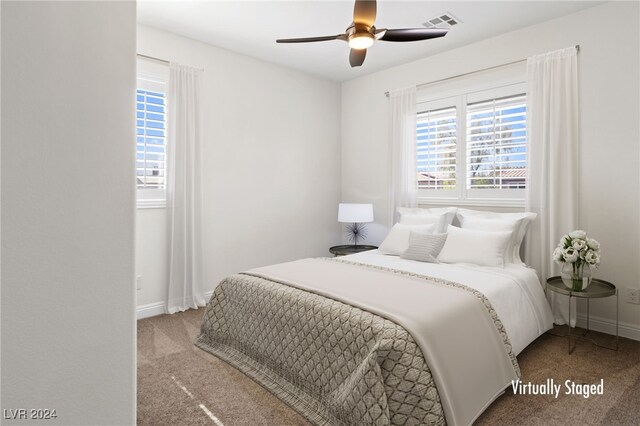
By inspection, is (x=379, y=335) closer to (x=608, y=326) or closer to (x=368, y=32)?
(x=368, y=32)

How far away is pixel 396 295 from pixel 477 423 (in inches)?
30.4

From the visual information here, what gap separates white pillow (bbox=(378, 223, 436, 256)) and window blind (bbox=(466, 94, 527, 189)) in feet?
2.56

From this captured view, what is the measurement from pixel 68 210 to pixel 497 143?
385 cm

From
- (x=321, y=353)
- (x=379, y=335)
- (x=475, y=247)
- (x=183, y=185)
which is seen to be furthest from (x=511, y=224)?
(x=183, y=185)

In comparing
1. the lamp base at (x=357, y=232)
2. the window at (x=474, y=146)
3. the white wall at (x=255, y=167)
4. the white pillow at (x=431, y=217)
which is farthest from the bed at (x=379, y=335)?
the lamp base at (x=357, y=232)

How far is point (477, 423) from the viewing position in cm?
187

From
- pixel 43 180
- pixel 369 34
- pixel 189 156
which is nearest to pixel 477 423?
pixel 43 180

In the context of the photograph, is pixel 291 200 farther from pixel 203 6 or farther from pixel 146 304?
pixel 203 6

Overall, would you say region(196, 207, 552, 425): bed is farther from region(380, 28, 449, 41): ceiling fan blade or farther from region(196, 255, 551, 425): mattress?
region(380, 28, 449, 41): ceiling fan blade

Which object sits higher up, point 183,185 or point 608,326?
point 183,185

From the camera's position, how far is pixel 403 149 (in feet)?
14.1

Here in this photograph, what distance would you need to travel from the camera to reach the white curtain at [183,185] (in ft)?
11.6

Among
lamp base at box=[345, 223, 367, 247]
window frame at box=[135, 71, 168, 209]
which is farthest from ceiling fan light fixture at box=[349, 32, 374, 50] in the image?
lamp base at box=[345, 223, 367, 247]

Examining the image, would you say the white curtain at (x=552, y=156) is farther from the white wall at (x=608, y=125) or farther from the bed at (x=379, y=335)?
the bed at (x=379, y=335)
